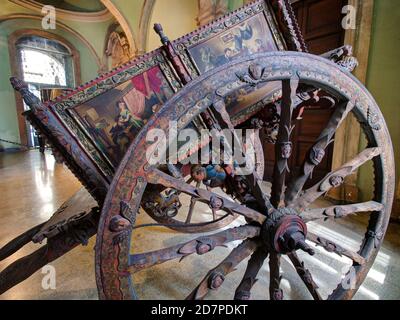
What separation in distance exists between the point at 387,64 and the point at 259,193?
9.84ft

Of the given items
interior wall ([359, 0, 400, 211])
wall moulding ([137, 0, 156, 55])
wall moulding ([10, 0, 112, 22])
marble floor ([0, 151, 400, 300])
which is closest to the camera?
marble floor ([0, 151, 400, 300])

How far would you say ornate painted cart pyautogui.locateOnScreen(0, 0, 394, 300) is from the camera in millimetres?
756

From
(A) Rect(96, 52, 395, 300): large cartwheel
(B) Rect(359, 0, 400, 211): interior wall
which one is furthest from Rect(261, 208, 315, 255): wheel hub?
(B) Rect(359, 0, 400, 211): interior wall

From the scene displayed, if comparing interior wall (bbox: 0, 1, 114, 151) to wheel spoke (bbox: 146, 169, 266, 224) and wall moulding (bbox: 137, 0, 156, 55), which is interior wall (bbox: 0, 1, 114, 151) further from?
wheel spoke (bbox: 146, 169, 266, 224)

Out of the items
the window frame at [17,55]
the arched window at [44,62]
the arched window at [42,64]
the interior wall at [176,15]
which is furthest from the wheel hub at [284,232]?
the arched window at [44,62]

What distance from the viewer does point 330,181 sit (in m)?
1.03

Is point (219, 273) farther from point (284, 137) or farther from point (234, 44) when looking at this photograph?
point (234, 44)

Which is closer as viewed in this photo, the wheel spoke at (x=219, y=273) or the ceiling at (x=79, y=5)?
the wheel spoke at (x=219, y=273)

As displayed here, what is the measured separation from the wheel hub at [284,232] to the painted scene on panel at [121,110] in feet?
2.62

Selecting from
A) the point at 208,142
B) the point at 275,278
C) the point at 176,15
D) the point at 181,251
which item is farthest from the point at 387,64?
the point at 176,15

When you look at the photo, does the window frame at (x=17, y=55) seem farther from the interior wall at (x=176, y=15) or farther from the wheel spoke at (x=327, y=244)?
the wheel spoke at (x=327, y=244)

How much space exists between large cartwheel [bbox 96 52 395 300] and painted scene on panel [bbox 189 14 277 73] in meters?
0.37

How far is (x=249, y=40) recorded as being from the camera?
123 cm

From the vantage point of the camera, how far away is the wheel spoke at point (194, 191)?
2.53 ft
